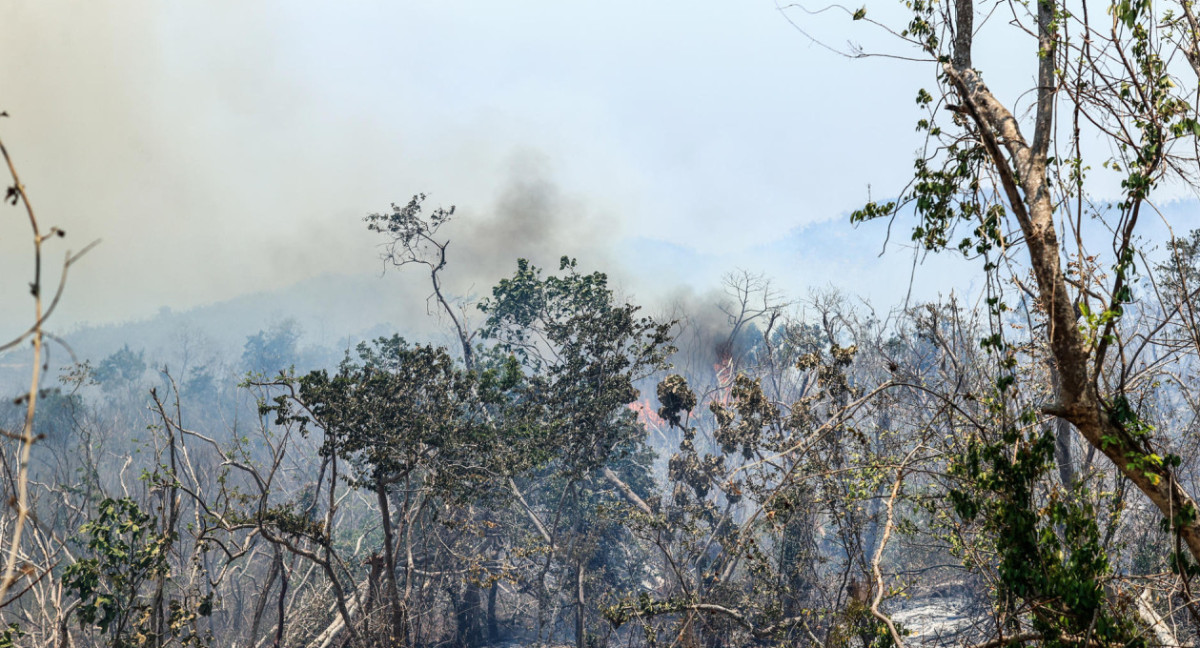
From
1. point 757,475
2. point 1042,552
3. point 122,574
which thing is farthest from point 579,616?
point 1042,552

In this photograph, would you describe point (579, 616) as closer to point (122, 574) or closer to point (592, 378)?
→ point (592, 378)

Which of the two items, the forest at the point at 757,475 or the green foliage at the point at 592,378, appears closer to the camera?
the forest at the point at 757,475

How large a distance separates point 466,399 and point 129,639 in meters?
6.11

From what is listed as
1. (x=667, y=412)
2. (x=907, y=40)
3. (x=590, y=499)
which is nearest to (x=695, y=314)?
(x=590, y=499)

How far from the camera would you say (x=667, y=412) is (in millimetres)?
15359

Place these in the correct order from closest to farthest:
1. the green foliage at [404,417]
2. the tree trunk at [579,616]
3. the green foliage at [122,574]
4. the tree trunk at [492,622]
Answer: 1. the green foliage at [122,574]
2. the green foliage at [404,417]
3. the tree trunk at [579,616]
4. the tree trunk at [492,622]

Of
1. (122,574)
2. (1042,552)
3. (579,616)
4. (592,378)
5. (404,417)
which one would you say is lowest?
(579,616)

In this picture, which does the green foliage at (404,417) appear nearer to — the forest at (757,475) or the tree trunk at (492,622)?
the forest at (757,475)

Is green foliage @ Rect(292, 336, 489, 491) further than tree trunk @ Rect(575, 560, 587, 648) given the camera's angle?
No

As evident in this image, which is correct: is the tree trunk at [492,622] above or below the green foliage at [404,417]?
below

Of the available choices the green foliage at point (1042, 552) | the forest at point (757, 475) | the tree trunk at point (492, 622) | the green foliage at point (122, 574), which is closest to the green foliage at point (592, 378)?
the forest at point (757, 475)

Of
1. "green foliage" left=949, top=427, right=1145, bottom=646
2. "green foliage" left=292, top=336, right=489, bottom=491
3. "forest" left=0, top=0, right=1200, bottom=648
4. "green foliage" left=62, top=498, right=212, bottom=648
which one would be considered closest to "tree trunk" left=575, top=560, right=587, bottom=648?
"forest" left=0, top=0, right=1200, bottom=648

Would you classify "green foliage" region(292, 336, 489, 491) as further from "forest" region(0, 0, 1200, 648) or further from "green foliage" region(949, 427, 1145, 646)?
"green foliage" region(949, 427, 1145, 646)

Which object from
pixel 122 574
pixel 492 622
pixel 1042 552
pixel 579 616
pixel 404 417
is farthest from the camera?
pixel 492 622
